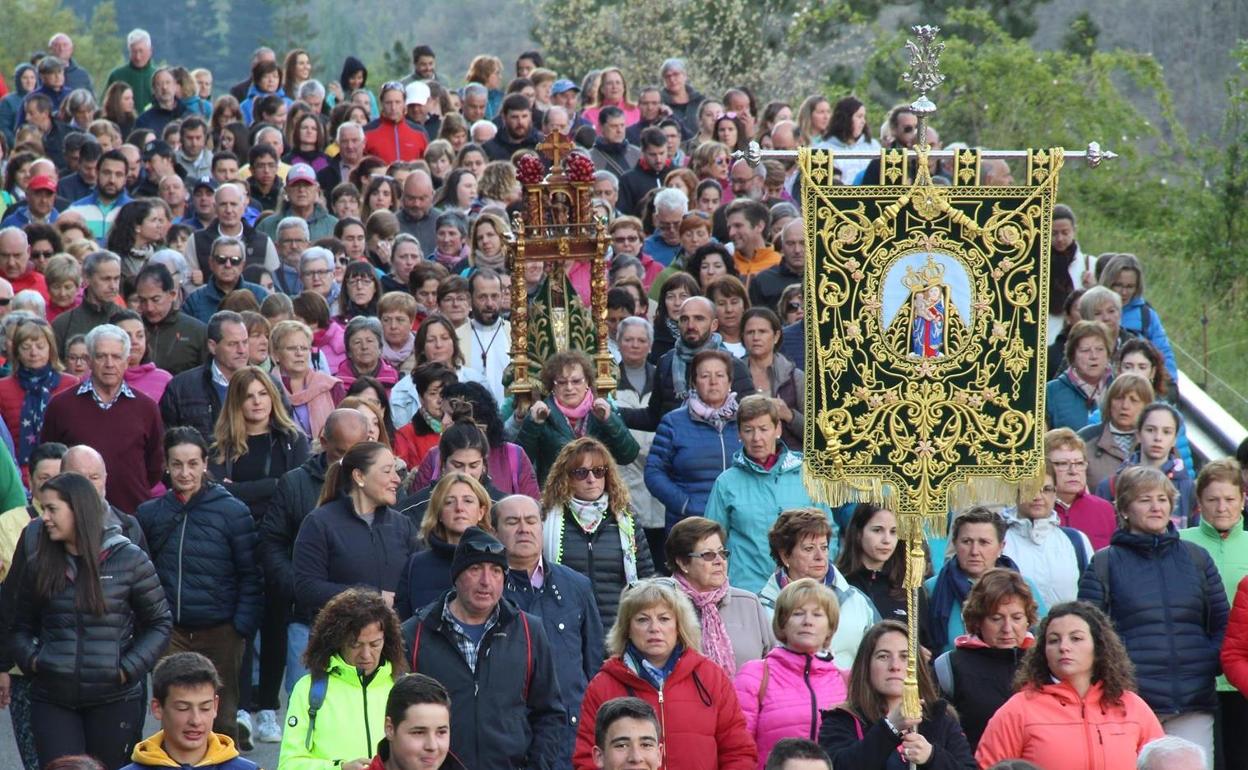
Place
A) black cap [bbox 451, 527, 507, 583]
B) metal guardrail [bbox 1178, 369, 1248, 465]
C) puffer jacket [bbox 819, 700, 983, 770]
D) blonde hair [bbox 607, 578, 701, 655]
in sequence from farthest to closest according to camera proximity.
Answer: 1. metal guardrail [bbox 1178, 369, 1248, 465]
2. black cap [bbox 451, 527, 507, 583]
3. blonde hair [bbox 607, 578, 701, 655]
4. puffer jacket [bbox 819, 700, 983, 770]

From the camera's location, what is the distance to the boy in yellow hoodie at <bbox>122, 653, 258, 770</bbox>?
886cm

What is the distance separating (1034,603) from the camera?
10273 millimetres

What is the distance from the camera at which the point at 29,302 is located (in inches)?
595

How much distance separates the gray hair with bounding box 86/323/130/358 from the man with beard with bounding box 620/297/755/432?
3.10 metres

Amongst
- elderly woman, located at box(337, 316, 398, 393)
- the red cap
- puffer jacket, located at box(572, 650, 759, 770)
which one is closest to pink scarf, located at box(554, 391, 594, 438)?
elderly woman, located at box(337, 316, 398, 393)

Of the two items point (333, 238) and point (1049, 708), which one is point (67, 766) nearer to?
point (1049, 708)

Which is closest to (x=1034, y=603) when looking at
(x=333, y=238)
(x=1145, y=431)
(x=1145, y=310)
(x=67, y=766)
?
(x=1145, y=431)

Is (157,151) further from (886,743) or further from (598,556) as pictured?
(886,743)

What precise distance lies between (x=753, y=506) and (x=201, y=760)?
4096 mm

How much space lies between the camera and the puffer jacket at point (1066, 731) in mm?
9461

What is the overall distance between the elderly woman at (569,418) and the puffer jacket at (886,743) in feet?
13.8

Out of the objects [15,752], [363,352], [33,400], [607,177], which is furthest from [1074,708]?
[607,177]

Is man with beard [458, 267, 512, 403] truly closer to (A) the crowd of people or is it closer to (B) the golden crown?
(A) the crowd of people

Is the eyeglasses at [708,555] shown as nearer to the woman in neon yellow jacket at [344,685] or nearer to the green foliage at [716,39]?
the woman in neon yellow jacket at [344,685]
